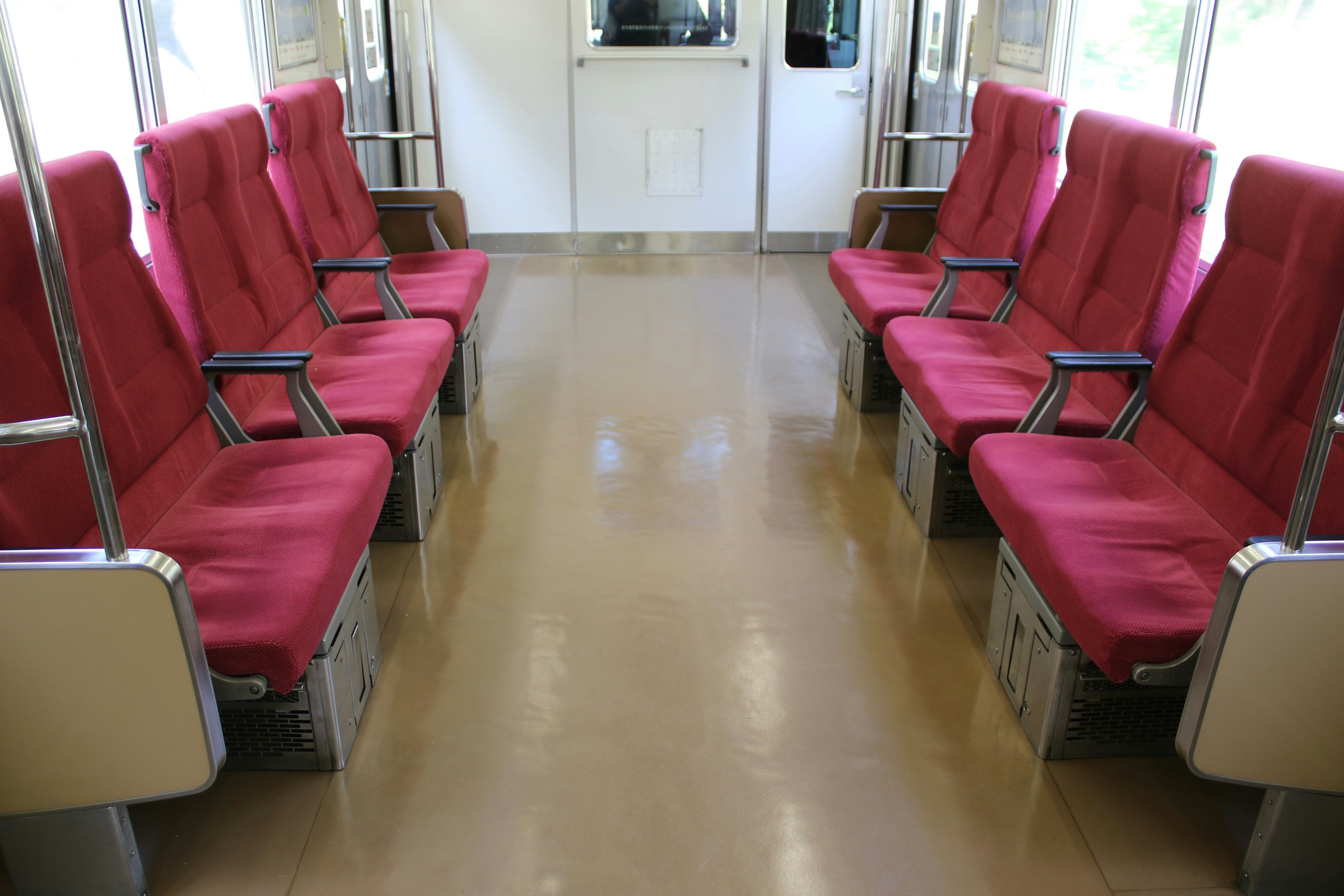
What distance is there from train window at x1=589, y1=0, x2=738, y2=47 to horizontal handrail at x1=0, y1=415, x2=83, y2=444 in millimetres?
5551

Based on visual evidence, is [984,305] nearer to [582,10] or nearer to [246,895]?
[246,895]

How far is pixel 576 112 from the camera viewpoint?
6.52 metres

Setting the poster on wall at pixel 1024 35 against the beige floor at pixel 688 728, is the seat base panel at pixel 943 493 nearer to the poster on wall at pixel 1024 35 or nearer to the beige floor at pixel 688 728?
the beige floor at pixel 688 728

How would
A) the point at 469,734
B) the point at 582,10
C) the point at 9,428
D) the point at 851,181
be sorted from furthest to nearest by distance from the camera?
the point at 851,181
the point at 582,10
the point at 469,734
the point at 9,428

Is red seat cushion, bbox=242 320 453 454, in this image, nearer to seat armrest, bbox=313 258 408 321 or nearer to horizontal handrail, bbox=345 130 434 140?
seat armrest, bbox=313 258 408 321

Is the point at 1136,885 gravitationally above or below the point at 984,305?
below

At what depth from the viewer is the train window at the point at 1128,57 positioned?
3.33m

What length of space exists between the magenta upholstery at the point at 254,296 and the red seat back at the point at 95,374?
0.20 m

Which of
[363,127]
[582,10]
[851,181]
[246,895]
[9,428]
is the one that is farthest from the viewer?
[851,181]

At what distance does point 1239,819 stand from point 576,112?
558cm

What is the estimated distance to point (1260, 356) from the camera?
2.21 meters

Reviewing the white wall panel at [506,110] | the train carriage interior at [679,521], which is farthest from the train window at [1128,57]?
the white wall panel at [506,110]

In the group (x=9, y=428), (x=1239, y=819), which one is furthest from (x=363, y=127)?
(x=1239, y=819)

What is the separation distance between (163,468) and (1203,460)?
7.61 ft
